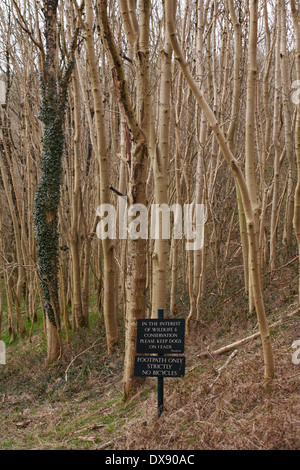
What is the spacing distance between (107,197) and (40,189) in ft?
5.07

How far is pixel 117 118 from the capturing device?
27.9 ft

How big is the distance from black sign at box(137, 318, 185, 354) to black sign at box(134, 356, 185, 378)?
7 cm

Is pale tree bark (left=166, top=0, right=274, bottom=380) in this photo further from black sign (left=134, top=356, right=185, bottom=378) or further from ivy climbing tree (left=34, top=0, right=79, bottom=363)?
ivy climbing tree (left=34, top=0, right=79, bottom=363)

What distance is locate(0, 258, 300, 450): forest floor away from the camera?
324cm

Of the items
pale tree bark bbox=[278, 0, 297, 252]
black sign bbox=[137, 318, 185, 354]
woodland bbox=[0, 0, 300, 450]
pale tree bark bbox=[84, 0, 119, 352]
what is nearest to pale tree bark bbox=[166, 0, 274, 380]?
woodland bbox=[0, 0, 300, 450]

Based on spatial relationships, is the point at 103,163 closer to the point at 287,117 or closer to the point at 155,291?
the point at 155,291

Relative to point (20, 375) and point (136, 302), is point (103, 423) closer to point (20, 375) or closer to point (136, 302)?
point (136, 302)

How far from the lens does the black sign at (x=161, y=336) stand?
366cm

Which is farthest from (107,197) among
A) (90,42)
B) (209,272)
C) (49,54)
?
(209,272)

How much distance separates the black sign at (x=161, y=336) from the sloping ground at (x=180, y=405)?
0.56 m

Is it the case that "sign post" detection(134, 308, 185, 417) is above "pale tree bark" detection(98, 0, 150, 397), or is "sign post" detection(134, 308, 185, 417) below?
below

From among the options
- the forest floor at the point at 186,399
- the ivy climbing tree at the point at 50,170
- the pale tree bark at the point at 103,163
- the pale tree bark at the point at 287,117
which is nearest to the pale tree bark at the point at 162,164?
the forest floor at the point at 186,399

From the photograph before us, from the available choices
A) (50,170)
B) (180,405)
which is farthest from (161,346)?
(50,170)
